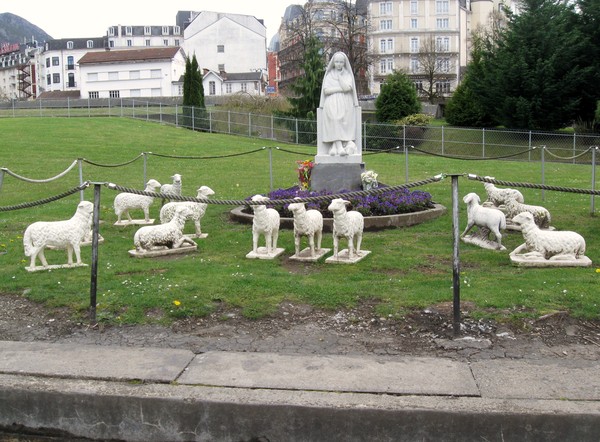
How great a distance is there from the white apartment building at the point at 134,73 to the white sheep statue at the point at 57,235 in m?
65.9

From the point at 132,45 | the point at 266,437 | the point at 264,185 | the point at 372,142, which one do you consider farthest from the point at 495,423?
the point at 132,45

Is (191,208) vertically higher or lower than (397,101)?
lower

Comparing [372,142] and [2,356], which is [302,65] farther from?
[2,356]

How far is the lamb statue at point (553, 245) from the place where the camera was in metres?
8.52

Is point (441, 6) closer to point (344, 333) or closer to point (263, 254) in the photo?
point (263, 254)

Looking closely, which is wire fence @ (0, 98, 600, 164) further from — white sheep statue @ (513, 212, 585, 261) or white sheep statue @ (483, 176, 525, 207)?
white sheep statue @ (513, 212, 585, 261)

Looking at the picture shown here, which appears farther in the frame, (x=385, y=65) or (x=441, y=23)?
(x=385, y=65)

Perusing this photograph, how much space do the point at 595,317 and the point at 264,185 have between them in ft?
45.0

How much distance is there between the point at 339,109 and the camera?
13.5 m

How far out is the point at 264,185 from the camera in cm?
1938

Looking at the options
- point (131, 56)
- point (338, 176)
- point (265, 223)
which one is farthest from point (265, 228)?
point (131, 56)

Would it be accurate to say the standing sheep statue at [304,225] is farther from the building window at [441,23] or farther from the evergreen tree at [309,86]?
the building window at [441,23]

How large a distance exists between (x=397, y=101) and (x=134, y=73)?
4438cm

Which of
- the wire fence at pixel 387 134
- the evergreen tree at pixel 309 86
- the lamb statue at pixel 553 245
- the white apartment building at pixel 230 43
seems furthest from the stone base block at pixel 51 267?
the white apartment building at pixel 230 43
